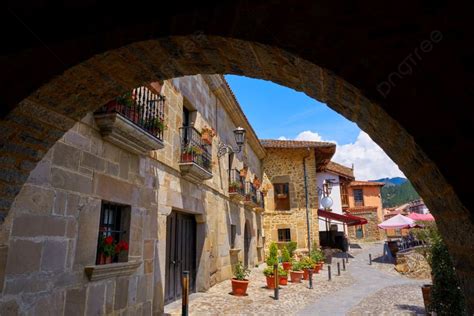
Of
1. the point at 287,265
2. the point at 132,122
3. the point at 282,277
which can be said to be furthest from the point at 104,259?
the point at 287,265

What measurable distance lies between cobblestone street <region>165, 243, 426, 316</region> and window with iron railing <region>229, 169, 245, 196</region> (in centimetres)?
313

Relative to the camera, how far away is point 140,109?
536 cm

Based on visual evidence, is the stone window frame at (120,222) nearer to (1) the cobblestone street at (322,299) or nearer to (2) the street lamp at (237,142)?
(1) the cobblestone street at (322,299)

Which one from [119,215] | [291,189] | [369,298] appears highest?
[291,189]

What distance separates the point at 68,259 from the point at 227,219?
7585mm

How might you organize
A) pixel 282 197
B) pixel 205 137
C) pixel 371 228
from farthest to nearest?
1. pixel 371 228
2. pixel 282 197
3. pixel 205 137

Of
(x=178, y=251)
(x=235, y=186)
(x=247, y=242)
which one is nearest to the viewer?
(x=178, y=251)

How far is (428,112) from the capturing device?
1395 mm

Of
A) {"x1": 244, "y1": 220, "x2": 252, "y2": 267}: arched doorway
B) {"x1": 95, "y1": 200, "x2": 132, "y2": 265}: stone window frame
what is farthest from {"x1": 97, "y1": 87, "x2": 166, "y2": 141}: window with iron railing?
{"x1": 244, "y1": 220, "x2": 252, "y2": 267}: arched doorway

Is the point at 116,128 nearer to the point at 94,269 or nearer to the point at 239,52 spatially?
the point at 94,269

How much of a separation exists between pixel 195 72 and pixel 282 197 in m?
16.9

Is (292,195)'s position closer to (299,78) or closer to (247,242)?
(247,242)

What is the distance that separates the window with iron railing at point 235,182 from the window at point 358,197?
23.5m

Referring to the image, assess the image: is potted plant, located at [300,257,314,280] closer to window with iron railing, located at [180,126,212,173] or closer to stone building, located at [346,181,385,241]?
window with iron railing, located at [180,126,212,173]
